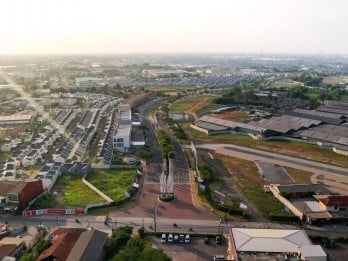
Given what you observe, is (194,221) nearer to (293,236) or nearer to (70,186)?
(293,236)

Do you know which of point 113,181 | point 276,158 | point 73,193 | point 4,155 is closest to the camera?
point 73,193

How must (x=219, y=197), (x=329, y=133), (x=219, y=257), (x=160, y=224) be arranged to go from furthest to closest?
(x=329, y=133), (x=219, y=197), (x=160, y=224), (x=219, y=257)

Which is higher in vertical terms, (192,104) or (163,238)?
(163,238)

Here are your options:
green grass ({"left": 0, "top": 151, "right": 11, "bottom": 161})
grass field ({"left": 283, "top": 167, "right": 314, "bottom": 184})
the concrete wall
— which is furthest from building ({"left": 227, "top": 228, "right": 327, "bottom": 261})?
green grass ({"left": 0, "top": 151, "right": 11, "bottom": 161})

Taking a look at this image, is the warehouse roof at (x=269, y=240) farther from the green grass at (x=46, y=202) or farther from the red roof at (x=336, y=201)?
the green grass at (x=46, y=202)

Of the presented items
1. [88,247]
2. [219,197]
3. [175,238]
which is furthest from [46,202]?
[219,197]

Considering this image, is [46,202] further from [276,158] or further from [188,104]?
[188,104]

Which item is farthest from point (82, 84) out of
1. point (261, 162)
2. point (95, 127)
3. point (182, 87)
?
point (261, 162)

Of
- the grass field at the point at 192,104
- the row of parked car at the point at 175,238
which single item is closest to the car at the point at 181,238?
the row of parked car at the point at 175,238

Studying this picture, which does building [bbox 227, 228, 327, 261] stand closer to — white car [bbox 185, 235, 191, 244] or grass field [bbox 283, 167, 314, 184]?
white car [bbox 185, 235, 191, 244]
